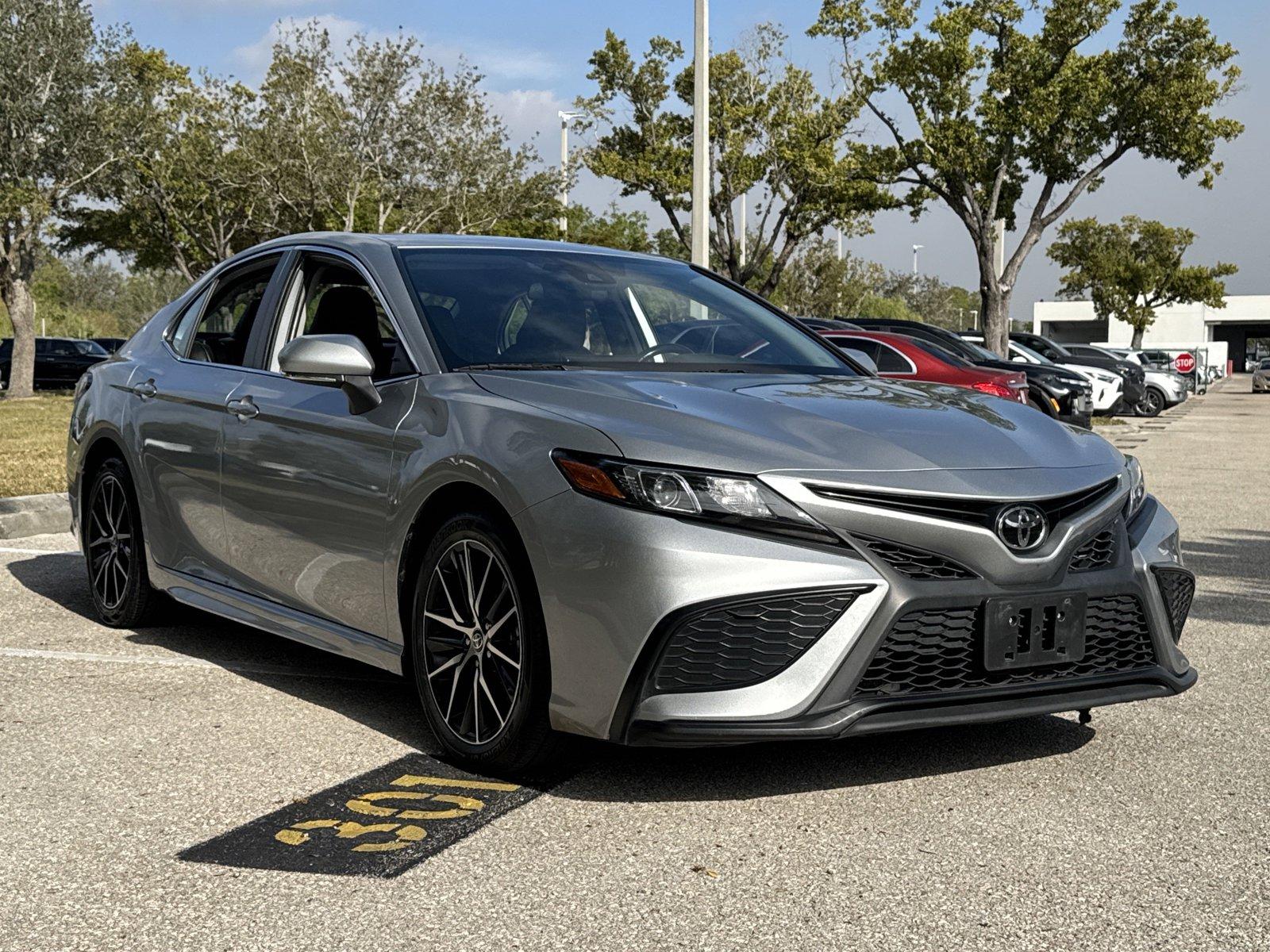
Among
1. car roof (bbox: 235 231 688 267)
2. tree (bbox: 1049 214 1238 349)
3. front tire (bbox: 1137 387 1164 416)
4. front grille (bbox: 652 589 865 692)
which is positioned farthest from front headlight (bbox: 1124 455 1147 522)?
tree (bbox: 1049 214 1238 349)

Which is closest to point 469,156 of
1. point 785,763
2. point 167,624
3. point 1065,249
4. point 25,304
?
point 25,304

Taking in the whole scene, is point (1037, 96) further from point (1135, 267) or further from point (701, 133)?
point (1135, 267)

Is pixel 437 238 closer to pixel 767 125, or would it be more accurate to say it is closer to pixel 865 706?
pixel 865 706

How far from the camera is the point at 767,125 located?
3669 cm

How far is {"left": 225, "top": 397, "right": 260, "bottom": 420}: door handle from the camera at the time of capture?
5.42 m

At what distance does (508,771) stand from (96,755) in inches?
52.0

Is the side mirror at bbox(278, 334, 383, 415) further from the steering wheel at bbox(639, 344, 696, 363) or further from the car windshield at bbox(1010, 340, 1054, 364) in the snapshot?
the car windshield at bbox(1010, 340, 1054, 364)

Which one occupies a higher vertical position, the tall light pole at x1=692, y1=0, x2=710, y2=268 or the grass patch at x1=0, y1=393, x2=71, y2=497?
the tall light pole at x1=692, y1=0, x2=710, y2=268

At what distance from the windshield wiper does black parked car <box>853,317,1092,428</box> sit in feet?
45.8

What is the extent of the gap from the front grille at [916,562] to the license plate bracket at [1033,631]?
0.13 meters

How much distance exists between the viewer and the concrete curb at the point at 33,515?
9820 millimetres

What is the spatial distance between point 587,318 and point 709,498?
150 centimetres

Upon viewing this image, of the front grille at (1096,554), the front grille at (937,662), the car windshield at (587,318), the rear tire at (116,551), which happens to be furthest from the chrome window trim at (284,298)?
the front grille at (1096,554)

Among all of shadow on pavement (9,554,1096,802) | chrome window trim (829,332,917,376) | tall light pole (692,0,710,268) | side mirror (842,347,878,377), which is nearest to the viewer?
shadow on pavement (9,554,1096,802)
